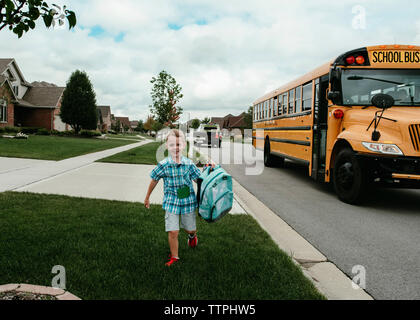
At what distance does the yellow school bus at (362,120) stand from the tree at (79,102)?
33480 millimetres

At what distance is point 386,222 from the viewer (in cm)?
555

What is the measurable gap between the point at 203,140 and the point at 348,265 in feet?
84.9

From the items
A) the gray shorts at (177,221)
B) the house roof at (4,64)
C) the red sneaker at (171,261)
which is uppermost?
the house roof at (4,64)

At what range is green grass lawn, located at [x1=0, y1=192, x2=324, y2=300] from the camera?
292cm

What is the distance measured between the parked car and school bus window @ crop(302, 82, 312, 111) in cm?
1884

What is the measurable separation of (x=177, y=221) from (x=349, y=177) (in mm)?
4308

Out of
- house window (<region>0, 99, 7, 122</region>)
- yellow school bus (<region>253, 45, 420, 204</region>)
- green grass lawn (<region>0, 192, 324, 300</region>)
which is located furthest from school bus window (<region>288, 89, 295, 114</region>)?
house window (<region>0, 99, 7, 122</region>)

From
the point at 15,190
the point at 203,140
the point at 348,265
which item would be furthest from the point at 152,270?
the point at 203,140

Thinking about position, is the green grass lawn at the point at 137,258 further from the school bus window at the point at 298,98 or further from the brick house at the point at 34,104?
the brick house at the point at 34,104

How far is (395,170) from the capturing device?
5.88 m

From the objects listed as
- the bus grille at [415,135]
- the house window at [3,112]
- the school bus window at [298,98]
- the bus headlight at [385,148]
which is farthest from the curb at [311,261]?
the house window at [3,112]

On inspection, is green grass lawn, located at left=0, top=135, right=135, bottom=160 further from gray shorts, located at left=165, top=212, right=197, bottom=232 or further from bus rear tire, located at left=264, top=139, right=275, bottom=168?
gray shorts, located at left=165, top=212, right=197, bottom=232

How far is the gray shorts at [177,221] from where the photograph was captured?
3.50 metres

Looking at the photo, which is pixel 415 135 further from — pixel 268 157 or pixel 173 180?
pixel 268 157
